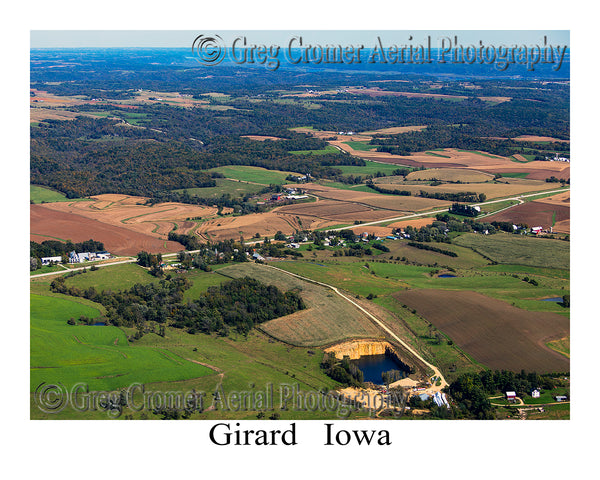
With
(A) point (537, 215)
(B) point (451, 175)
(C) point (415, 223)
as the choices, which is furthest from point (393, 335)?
(B) point (451, 175)

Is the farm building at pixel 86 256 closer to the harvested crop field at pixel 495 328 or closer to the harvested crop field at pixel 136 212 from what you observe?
the harvested crop field at pixel 136 212

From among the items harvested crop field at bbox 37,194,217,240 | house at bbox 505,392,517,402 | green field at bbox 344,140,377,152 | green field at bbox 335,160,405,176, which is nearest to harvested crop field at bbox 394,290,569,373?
house at bbox 505,392,517,402

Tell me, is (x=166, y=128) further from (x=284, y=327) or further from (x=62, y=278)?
(x=284, y=327)

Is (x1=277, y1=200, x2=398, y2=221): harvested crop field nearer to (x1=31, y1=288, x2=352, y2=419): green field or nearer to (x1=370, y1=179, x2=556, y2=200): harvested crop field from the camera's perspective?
(x1=370, y1=179, x2=556, y2=200): harvested crop field

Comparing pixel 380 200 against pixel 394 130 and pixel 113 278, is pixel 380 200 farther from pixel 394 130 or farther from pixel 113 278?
pixel 394 130

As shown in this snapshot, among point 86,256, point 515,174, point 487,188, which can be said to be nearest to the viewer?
point 86,256

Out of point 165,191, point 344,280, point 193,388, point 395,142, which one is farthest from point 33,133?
point 193,388
